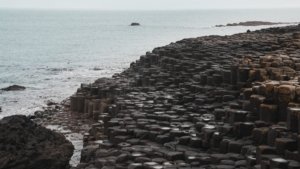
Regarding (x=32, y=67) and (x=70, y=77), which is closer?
(x=70, y=77)

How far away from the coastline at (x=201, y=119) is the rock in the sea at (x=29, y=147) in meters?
0.70

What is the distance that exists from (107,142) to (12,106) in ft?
47.9

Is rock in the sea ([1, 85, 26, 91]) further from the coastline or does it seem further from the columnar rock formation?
the columnar rock formation

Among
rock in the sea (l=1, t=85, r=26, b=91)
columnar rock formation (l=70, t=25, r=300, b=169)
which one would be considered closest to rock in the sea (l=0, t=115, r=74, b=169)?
columnar rock formation (l=70, t=25, r=300, b=169)

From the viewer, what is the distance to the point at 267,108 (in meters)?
9.35

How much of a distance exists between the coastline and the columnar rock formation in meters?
0.02

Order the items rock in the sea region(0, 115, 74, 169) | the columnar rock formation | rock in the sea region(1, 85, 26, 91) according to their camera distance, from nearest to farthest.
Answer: the columnar rock formation < rock in the sea region(0, 115, 74, 169) < rock in the sea region(1, 85, 26, 91)

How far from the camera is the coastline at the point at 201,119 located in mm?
8523

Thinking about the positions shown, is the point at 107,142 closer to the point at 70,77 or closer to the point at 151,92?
the point at 151,92

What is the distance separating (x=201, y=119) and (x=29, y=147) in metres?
3.64

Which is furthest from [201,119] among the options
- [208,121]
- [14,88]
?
[14,88]

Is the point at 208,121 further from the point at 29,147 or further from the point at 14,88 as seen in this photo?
the point at 14,88

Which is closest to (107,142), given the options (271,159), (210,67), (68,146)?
(68,146)

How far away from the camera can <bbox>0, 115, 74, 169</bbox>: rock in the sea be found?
420 inches
